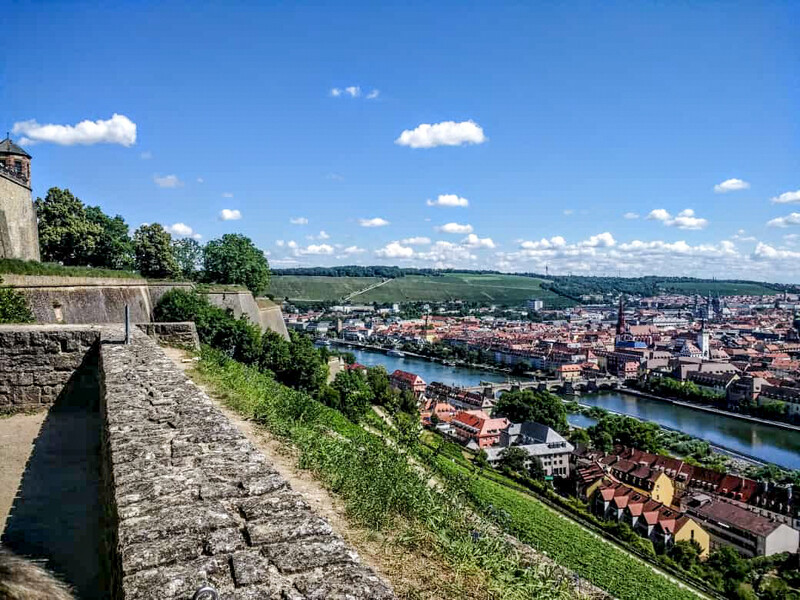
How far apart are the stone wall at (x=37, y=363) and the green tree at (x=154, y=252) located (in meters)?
27.5

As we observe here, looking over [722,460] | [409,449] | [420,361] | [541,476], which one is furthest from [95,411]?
[420,361]

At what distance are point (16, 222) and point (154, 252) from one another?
42.3 feet

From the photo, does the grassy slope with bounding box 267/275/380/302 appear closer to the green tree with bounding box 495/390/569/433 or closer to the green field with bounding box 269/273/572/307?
the green field with bounding box 269/273/572/307

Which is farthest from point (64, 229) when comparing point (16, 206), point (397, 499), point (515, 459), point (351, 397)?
point (397, 499)

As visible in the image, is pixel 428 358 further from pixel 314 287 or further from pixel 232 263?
pixel 314 287

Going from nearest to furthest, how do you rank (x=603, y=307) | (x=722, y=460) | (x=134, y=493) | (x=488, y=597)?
(x=134, y=493) < (x=488, y=597) < (x=722, y=460) < (x=603, y=307)

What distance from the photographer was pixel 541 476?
117 feet

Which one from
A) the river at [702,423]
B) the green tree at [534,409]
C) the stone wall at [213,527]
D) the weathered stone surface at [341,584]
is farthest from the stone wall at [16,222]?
the river at [702,423]

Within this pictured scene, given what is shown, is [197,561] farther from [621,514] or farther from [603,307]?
[603,307]

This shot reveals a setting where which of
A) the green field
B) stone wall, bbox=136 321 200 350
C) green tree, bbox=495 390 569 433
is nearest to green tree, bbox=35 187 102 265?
stone wall, bbox=136 321 200 350

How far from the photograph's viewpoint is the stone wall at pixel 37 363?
21.5 feet

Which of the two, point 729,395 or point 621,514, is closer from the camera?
point 621,514

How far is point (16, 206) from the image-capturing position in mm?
20328

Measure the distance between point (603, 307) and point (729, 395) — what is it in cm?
14229
